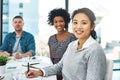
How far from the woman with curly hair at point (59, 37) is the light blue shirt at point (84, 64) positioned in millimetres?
927

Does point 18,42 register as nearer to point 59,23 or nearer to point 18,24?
point 18,24

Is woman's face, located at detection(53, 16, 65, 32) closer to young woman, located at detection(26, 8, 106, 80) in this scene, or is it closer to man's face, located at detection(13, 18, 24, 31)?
man's face, located at detection(13, 18, 24, 31)

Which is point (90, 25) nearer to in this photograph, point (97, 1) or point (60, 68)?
point (60, 68)

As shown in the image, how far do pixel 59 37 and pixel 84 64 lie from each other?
4.21 feet

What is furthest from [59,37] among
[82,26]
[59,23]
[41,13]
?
[41,13]

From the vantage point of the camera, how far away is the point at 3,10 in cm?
420

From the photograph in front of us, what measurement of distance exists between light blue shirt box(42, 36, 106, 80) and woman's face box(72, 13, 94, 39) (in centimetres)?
5

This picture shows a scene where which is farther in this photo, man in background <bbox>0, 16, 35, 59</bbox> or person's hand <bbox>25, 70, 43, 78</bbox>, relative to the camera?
man in background <bbox>0, 16, 35, 59</bbox>

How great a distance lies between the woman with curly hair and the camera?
109 inches

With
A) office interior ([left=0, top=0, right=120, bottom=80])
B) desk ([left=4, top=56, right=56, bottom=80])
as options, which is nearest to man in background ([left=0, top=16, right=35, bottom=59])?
desk ([left=4, top=56, right=56, bottom=80])

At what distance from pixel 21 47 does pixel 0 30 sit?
1063mm

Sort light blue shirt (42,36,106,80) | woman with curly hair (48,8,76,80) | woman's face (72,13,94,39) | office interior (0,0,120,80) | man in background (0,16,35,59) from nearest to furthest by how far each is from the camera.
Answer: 1. light blue shirt (42,36,106,80)
2. woman's face (72,13,94,39)
3. woman with curly hair (48,8,76,80)
4. man in background (0,16,35,59)
5. office interior (0,0,120,80)

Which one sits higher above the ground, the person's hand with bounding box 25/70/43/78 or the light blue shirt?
the light blue shirt

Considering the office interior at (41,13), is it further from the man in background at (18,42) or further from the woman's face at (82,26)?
the woman's face at (82,26)
